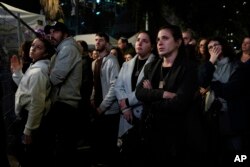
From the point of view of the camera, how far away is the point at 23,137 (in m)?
5.54

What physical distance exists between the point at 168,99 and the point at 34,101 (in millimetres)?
1848

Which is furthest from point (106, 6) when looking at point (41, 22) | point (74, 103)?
point (74, 103)

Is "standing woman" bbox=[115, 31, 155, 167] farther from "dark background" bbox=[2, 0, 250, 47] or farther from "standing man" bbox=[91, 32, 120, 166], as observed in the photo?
"dark background" bbox=[2, 0, 250, 47]

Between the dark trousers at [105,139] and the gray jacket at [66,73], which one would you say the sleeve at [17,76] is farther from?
the dark trousers at [105,139]

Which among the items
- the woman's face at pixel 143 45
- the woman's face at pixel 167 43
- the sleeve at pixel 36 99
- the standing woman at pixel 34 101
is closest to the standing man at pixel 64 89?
the standing woman at pixel 34 101

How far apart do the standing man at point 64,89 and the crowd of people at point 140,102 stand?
0.04 feet

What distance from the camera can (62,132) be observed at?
6.18 meters

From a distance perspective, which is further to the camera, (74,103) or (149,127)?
(74,103)

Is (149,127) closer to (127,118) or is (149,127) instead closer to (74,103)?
(127,118)

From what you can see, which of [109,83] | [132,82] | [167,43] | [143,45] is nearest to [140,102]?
[132,82]

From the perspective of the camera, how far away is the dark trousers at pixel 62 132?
5949mm

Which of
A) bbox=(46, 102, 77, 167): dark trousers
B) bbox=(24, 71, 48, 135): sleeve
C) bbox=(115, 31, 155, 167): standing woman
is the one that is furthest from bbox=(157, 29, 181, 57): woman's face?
bbox=(46, 102, 77, 167): dark trousers

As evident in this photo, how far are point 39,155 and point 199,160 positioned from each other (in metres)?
2.35

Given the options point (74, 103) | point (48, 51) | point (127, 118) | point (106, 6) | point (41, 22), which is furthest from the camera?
point (106, 6)
